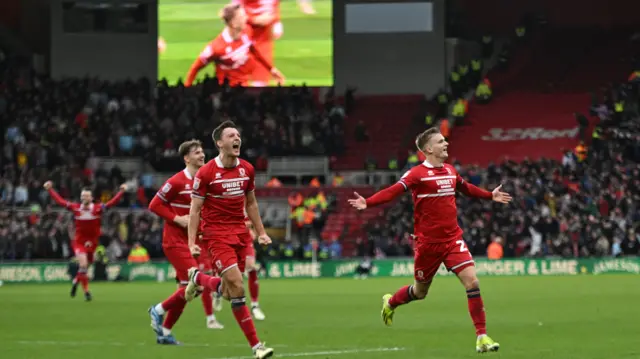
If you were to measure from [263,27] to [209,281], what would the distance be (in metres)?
36.9

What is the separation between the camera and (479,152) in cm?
5091

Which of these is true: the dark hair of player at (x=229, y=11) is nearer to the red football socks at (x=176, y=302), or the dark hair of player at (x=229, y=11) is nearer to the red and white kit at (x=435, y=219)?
the red football socks at (x=176, y=302)

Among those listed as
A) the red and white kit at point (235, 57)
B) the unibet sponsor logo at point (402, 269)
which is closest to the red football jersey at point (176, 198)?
the unibet sponsor logo at point (402, 269)

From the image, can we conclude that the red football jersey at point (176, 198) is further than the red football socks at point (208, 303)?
No

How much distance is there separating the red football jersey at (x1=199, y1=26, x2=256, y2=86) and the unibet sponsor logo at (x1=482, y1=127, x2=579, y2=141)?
10.6 metres

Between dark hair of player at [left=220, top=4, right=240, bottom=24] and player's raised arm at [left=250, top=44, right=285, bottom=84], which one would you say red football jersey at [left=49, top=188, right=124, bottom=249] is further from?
dark hair of player at [left=220, top=4, right=240, bottom=24]

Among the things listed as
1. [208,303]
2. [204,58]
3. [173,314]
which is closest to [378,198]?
[173,314]

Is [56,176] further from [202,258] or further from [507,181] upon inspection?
[202,258]

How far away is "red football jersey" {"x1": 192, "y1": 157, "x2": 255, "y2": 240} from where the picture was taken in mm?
13750

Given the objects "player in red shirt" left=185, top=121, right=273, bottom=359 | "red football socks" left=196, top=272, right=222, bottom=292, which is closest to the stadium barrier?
"red football socks" left=196, top=272, right=222, bottom=292

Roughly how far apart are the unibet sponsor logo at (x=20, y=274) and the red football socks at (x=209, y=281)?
2662 centimetres

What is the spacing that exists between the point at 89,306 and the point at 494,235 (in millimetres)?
19219

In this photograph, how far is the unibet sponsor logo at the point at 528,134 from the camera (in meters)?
50.5

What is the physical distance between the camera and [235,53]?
50.7 m
